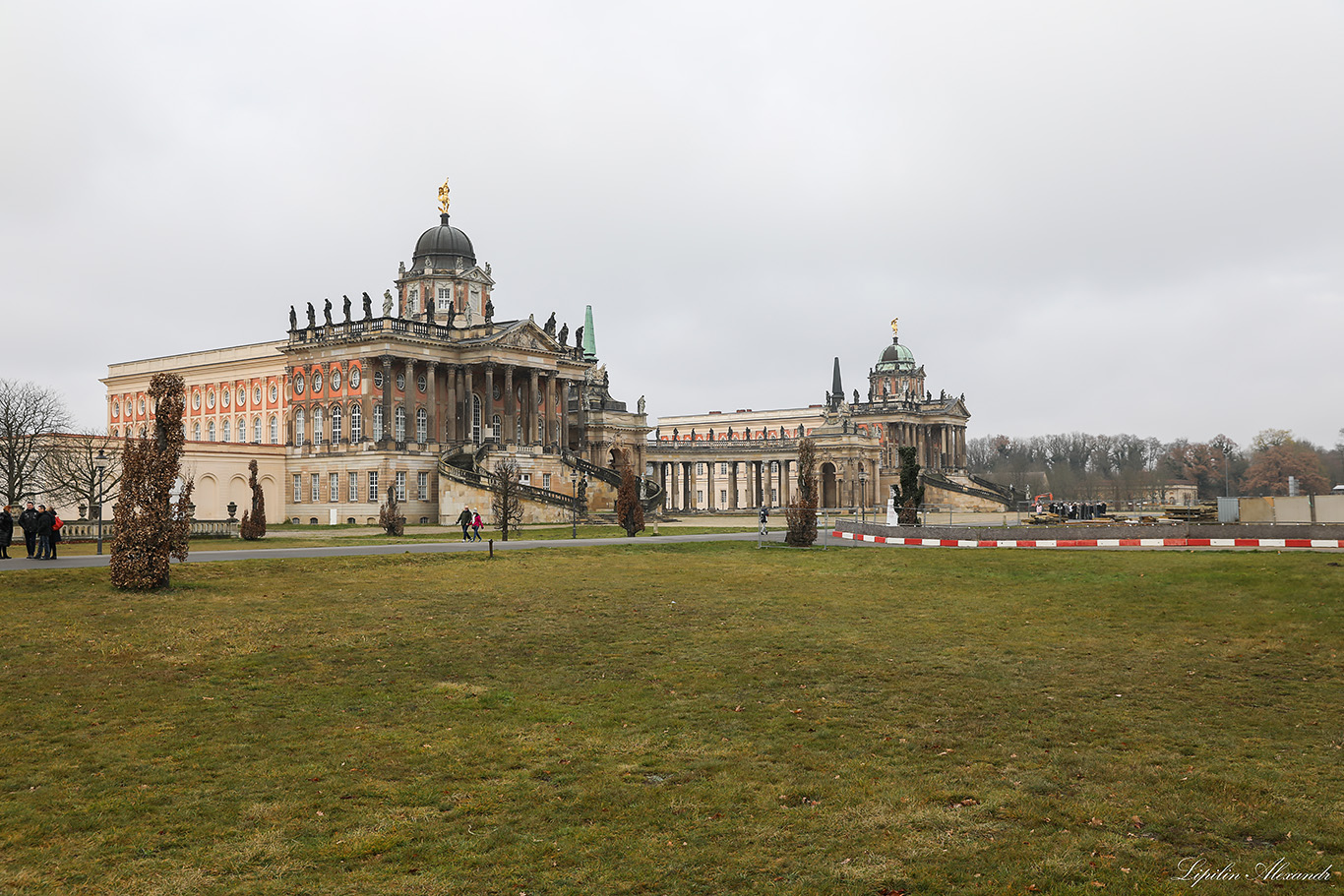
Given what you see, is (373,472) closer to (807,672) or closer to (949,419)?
(807,672)

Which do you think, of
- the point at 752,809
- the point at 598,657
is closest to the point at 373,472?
the point at 598,657

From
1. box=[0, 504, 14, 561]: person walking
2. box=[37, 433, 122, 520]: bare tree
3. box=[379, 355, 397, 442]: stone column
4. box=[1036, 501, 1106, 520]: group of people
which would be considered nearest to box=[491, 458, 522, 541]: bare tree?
box=[379, 355, 397, 442]: stone column

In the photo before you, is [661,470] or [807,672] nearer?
[807,672]

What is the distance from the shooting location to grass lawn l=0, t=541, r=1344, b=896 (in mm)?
10258

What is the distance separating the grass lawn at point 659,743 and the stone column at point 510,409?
194 ft

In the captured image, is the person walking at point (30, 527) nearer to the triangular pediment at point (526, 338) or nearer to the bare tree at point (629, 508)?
the bare tree at point (629, 508)

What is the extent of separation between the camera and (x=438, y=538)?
53531 millimetres

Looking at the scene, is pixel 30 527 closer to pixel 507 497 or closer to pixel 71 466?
pixel 507 497

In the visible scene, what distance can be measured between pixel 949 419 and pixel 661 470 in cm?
5052

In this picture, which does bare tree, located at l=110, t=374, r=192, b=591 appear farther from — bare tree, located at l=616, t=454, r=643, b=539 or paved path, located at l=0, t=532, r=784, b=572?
bare tree, located at l=616, t=454, r=643, b=539

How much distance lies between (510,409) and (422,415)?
7.01m

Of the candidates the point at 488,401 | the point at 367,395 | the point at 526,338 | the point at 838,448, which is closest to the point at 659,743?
the point at 367,395

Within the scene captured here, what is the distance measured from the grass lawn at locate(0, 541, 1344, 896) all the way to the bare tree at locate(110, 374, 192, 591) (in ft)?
3.05

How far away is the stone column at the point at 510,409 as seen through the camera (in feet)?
282
